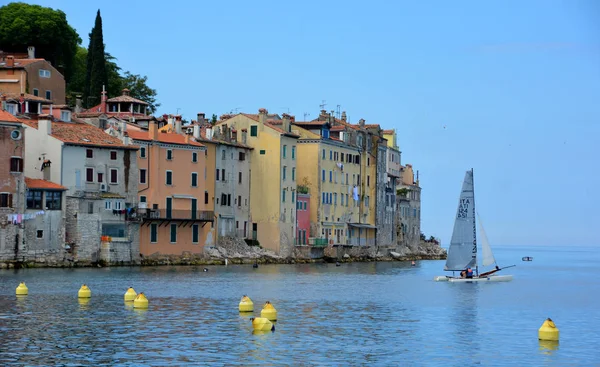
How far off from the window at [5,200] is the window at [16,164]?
1854 mm

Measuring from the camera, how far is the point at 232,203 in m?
109

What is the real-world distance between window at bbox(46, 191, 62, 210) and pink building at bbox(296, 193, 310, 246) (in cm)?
3555

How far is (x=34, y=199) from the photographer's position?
84.6 m

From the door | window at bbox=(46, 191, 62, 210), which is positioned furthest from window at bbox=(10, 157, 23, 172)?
the door

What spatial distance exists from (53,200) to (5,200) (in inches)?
164

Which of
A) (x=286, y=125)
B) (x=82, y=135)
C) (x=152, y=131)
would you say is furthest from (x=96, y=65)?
(x=82, y=135)

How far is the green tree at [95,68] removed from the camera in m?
113

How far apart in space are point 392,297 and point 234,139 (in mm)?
45820

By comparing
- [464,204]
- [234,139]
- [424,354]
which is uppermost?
[234,139]

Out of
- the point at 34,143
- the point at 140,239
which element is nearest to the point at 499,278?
the point at 140,239

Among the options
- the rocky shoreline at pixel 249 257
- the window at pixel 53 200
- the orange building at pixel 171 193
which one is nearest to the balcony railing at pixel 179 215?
the orange building at pixel 171 193

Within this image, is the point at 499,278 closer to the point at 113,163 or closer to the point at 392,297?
the point at 392,297

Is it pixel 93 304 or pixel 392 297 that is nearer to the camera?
pixel 93 304

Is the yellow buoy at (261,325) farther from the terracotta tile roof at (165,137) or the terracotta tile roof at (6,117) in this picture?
the terracotta tile roof at (165,137)
